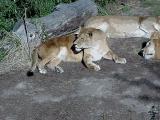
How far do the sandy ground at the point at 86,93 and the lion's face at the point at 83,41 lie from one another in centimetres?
36

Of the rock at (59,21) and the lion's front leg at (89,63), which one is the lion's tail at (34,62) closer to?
the rock at (59,21)

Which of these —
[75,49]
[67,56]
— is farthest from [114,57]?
[67,56]

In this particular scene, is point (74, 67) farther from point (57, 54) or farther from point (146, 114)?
point (146, 114)

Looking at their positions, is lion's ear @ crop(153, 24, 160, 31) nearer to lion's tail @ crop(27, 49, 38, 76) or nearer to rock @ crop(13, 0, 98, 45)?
rock @ crop(13, 0, 98, 45)

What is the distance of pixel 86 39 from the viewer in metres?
10.1

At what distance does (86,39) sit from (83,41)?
0.32 feet

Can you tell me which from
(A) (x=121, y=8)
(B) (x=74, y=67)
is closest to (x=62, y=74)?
(B) (x=74, y=67)

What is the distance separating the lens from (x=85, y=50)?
1023 cm

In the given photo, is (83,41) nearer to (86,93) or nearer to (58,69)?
(58,69)

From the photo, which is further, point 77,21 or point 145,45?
point 77,21

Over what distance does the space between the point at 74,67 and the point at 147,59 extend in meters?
1.47

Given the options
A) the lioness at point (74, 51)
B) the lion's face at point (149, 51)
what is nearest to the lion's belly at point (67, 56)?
the lioness at point (74, 51)

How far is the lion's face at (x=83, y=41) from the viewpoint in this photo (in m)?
10.0

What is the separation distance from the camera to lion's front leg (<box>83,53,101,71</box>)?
9.88m
